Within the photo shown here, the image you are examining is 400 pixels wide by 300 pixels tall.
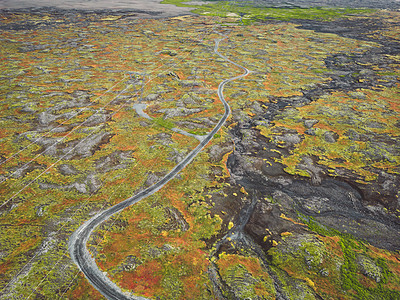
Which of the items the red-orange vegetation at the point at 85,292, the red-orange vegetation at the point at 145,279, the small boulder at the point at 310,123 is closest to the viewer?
the red-orange vegetation at the point at 85,292

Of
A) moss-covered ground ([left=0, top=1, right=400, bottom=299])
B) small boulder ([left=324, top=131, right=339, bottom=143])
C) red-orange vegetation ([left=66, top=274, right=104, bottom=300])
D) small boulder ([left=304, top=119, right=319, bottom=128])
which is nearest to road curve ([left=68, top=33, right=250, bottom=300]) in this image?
red-orange vegetation ([left=66, top=274, right=104, bottom=300])

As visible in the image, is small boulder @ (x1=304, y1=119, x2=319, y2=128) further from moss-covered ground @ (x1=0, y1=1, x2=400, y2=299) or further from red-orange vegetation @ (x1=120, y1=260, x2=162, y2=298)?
red-orange vegetation @ (x1=120, y1=260, x2=162, y2=298)

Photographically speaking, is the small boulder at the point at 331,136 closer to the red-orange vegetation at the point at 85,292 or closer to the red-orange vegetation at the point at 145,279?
the red-orange vegetation at the point at 145,279

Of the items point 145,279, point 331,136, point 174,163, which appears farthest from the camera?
point 331,136

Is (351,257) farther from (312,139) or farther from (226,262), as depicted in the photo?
(312,139)

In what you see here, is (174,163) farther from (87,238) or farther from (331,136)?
(331,136)

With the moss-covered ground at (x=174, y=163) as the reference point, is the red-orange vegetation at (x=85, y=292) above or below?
below

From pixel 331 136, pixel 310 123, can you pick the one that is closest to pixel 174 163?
pixel 331 136

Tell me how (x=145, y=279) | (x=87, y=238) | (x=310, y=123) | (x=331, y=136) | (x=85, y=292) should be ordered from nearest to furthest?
1. (x=85, y=292)
2. (x=145, y=279)
3. (x=87, y=238)
4. (x=331, y=136)
5. (x=310, y=123)

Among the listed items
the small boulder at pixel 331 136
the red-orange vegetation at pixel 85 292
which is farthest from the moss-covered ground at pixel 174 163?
the small boulder at pixel 331 136

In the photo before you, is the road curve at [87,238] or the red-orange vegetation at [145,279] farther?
the red-orange vegetation at [145,279]

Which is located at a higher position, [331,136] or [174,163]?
[331,136]

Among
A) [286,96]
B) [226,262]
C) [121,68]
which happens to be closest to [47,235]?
[226,262]
